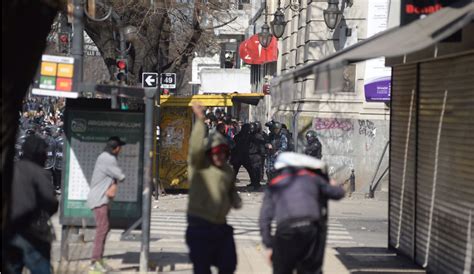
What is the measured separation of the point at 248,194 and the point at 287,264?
15946 mm

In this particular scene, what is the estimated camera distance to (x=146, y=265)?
11.3m

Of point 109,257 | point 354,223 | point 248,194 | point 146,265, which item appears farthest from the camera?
point 248,194

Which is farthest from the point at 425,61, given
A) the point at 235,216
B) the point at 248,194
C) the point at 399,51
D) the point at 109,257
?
the point at 248,194

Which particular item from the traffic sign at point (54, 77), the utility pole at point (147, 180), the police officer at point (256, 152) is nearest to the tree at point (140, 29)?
the police officer at point (256, 152)

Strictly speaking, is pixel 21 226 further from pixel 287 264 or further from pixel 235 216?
pixel 235 216

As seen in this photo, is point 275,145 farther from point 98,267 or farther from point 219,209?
point 219,209

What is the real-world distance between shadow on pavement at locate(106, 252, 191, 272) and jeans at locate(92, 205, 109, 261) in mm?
875

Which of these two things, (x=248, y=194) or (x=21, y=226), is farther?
(x=248, y=194)

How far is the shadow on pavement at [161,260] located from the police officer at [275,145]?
11.0 m

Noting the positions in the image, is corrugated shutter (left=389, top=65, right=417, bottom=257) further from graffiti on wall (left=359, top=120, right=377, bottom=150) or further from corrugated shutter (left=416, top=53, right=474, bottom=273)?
graffiti on wall (left=359, top=120, right=377, bottom=150)

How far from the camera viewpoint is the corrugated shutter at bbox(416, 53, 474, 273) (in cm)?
1003

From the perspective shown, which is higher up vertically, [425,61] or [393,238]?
[425,61]

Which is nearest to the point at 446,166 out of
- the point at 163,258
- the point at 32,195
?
the point at 163,258

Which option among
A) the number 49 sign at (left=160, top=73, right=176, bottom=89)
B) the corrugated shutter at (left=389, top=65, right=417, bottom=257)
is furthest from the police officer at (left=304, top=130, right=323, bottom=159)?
the corrugated shutter at (left=389, top=65, right=417, bottom=257)
